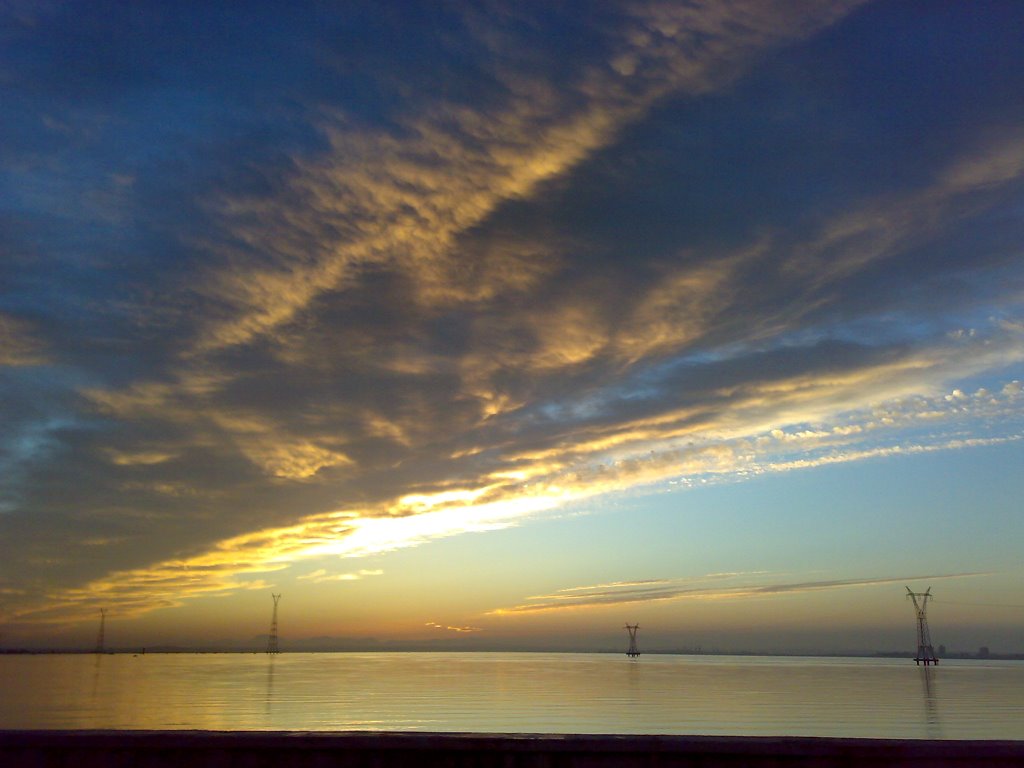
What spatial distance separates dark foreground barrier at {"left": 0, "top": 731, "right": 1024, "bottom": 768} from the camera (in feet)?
35.7

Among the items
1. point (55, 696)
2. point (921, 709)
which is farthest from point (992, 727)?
point (55, 696)

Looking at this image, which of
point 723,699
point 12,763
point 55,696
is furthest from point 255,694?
point 12,763

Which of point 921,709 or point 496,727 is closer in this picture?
point 496,727

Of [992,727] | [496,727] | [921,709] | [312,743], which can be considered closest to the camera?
[312,743]

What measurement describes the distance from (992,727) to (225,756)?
6950 centimetres

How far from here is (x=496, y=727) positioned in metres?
50.2

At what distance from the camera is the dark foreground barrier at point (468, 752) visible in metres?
10.9

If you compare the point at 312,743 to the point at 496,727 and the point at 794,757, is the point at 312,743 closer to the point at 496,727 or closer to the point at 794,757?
the point at 794,757

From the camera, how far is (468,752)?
1098 centimetres

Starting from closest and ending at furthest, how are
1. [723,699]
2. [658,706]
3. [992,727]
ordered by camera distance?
[992,727] → [658,706] → [723,699]

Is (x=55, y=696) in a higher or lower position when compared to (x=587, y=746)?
lower

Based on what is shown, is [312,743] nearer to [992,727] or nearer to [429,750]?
[429,750]

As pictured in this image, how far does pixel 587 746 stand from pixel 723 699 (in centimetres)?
8597

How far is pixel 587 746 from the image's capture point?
1091 centimetres
